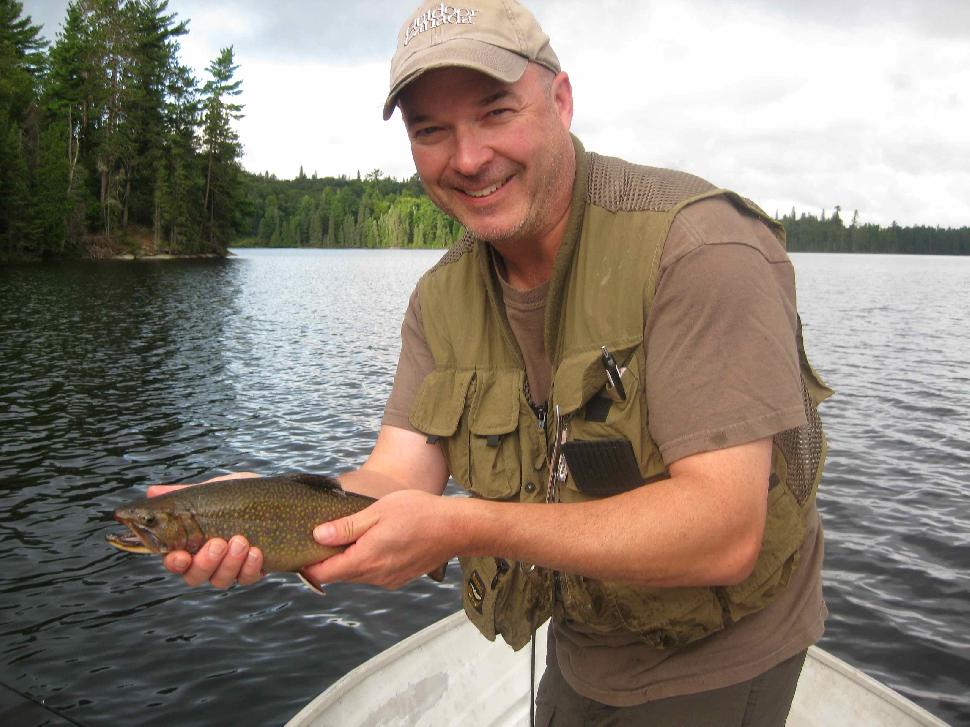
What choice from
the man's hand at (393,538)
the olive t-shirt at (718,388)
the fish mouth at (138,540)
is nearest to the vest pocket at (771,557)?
the olive t-shirt at (718,388)

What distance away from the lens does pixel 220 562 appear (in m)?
3.03

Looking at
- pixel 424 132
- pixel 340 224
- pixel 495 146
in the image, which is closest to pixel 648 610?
pixel 495 146

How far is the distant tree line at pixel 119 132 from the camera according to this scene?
2616 inches

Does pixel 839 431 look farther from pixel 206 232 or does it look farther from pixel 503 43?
pixel 206 232

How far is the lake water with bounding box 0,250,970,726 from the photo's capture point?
785 cm

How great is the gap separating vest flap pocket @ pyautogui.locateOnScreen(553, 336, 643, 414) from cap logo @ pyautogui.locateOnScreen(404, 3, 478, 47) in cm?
111

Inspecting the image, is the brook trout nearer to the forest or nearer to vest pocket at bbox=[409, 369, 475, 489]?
vest pocket at bbox=[409, 369, 475, 489]

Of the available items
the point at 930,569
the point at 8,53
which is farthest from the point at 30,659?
the point at 8,53

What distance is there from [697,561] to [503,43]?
65.3 inches

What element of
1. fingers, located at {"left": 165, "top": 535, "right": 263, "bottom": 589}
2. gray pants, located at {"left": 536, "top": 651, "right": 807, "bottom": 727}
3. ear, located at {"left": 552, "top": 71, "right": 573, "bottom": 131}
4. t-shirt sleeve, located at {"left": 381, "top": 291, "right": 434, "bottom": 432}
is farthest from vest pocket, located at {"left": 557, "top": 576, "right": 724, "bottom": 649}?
ear, located at {"left": 552, "top": 71, "right": 573, "bottom": 131}

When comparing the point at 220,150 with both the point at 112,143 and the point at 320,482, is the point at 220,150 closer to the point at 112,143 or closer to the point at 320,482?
the point at 112,143

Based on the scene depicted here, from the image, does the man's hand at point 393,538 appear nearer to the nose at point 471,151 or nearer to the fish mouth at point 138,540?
the fish mouth at point 138,540

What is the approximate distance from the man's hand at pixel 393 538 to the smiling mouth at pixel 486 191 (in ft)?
3.29

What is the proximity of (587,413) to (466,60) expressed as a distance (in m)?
1.17
